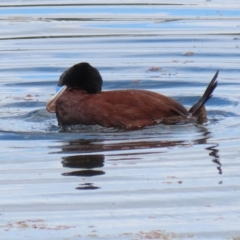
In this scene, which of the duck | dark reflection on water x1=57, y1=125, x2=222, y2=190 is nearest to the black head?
the duck

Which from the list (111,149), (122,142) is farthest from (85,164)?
(122,142)

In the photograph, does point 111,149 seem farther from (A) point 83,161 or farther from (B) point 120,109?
(B) point 120,109

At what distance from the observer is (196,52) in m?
14.9

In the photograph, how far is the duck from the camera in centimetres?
1023

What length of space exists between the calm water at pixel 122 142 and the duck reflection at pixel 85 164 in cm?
1

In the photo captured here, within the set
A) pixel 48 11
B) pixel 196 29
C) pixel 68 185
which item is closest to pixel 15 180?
pixel 68 185

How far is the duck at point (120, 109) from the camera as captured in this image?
10.2m

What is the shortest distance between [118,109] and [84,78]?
702 mm

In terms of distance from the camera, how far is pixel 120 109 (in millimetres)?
10273

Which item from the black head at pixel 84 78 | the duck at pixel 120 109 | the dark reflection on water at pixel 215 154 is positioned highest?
the black head at pixel 84 78

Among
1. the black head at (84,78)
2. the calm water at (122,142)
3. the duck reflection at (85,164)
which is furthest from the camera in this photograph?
the black head at (84,78)

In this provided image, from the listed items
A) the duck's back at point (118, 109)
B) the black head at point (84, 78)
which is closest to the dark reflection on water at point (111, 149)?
the duck's back at point (118, 109)

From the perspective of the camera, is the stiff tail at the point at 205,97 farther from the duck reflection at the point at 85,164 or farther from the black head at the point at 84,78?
the duck reflection at the point at 85,164

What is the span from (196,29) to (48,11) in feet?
10.5
